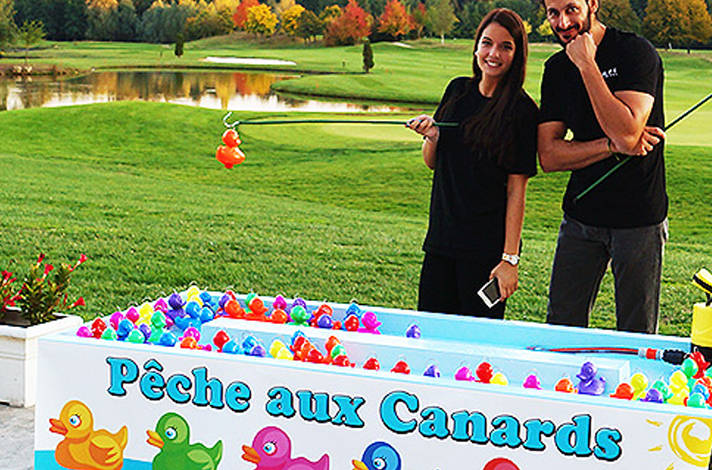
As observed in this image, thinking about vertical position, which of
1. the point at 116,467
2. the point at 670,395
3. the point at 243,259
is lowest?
the point at 243,259

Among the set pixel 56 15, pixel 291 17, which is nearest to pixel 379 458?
pixel 291 17

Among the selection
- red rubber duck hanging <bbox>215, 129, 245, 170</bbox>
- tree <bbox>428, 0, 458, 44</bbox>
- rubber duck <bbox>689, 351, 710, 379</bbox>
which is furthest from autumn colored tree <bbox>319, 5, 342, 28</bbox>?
rubber duck <bbox>689, 351, 710, 379</bbox>

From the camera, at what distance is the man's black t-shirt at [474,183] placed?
3.28 metres

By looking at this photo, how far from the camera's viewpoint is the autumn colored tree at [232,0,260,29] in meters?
24.6

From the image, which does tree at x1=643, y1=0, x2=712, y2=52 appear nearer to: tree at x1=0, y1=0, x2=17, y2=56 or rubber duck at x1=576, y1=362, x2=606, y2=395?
tree at x1=0, y1=0, x2=17, y2=56

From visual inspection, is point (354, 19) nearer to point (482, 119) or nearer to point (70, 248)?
point (70, 248)

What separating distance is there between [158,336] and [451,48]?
1018 inches

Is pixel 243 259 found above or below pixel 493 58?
below

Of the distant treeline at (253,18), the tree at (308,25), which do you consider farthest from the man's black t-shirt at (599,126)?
the tree at (308,25)

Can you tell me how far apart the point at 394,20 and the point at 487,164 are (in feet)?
71.3

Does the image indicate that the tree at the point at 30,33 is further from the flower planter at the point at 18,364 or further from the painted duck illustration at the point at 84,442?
Answer: the painted duck illustration at the point at 84,442

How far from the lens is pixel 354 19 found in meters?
23.8

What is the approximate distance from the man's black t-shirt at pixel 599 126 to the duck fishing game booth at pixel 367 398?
1.45 ft

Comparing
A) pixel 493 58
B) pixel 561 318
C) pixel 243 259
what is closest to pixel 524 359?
pixel 561 318
